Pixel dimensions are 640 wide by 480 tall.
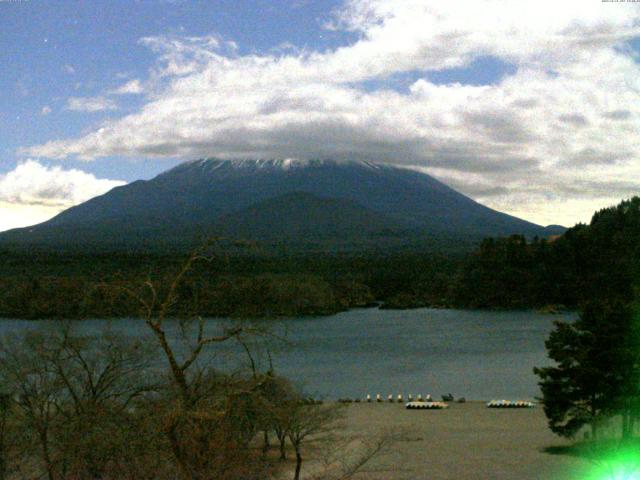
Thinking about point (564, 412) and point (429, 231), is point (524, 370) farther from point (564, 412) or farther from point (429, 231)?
point (429, 231)

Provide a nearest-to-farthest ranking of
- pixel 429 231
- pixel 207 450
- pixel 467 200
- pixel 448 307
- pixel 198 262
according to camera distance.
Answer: pixel 198 262 < pixel 207 450 < pixel 448 307 < pixel 429 231 < pixel 467 200

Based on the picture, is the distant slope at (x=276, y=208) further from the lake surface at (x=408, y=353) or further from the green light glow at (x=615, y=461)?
the green light glow at (x=615, y=461)

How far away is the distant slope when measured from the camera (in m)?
104

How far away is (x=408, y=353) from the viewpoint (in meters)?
33.1

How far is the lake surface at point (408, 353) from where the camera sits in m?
24.5

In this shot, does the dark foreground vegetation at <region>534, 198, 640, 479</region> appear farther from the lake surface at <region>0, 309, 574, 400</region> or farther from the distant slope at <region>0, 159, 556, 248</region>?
the distant slope at <region>0, 159, 556, 248</region>

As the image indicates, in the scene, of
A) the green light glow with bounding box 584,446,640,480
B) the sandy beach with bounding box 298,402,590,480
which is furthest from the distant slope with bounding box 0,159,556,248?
the green light glow with bounding box 584,446,640,480

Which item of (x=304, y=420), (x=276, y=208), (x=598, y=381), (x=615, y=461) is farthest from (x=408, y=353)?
(x=276, y=208)

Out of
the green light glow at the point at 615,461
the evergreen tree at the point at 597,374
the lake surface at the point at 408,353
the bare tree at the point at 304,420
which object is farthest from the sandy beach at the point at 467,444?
the lake surface at the point at 408,353

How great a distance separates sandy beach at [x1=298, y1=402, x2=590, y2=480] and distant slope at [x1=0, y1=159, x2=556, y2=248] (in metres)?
64.9

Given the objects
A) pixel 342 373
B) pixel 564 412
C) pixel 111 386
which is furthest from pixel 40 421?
pixel 342 373

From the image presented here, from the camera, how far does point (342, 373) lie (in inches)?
1101

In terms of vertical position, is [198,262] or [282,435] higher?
[198,262]

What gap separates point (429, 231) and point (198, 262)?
369 ft
